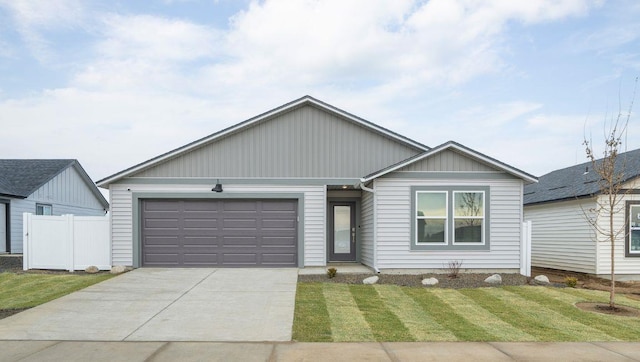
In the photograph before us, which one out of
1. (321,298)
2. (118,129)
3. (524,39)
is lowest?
(321,298)

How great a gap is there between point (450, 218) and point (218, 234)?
6952 millimetres

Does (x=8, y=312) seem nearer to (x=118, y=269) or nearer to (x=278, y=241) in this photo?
(x=118, y=269)

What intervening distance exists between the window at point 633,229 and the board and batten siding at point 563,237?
985mm

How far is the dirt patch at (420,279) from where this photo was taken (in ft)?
40.8

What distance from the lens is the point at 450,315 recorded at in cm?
908

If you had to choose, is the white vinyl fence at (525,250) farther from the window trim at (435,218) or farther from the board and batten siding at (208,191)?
the board and batten siding at (208,191)

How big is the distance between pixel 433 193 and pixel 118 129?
13.9 meters

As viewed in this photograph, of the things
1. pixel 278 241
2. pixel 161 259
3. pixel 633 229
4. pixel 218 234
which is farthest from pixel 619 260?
pixel 161 259

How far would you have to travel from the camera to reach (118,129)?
2089cm

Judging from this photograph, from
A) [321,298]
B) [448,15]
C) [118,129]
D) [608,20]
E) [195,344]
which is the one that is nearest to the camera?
[195,344]

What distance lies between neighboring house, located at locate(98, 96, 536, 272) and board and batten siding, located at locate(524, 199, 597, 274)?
11.4ft

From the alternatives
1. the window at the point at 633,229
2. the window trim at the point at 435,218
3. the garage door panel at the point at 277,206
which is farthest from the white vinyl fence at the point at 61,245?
the window at the point at 633,229

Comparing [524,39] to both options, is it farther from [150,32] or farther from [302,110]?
[150,32]

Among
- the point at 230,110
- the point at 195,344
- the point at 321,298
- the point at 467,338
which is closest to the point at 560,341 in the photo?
the point at 467,338
